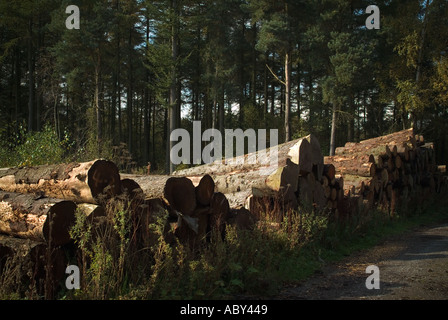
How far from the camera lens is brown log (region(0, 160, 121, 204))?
376 centimetres

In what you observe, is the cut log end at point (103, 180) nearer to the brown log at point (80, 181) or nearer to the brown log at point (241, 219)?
the brown log at point (80, 181)

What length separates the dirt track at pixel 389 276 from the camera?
3977 millimetres

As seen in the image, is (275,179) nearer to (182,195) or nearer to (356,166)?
(182,195)

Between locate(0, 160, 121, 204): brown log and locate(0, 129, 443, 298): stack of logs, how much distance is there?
0.04 feet

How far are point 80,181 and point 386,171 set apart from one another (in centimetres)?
913

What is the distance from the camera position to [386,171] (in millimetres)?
10352

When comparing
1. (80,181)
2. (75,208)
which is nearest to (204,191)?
(80,181)

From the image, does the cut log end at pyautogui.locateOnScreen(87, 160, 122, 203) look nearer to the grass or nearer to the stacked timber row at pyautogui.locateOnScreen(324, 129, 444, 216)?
the grass

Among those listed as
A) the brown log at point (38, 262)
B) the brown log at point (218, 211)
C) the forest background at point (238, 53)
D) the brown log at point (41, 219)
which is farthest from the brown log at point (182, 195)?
the forest background at point (238, 53)

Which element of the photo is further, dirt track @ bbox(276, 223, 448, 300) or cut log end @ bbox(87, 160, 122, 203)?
dirt track @ bbox(276, 223, 448, 300)

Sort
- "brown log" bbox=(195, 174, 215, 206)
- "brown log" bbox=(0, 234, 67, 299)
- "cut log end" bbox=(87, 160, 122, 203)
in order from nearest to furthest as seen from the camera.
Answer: "brown log" bbox=(0, 234, 67, 299)
"cut log end" bbox=(87, 160, 122, 203)
"brown log" bbox=(195, 174, 215, 206)

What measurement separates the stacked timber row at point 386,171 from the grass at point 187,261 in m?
3.00

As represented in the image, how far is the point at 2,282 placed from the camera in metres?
3.15

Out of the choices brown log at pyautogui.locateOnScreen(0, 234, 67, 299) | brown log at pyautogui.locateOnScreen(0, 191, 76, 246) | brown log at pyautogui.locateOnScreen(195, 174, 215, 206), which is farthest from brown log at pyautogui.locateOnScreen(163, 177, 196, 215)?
brown log at pyautogui.locateOnScreen(0, 234, 67, 299)
